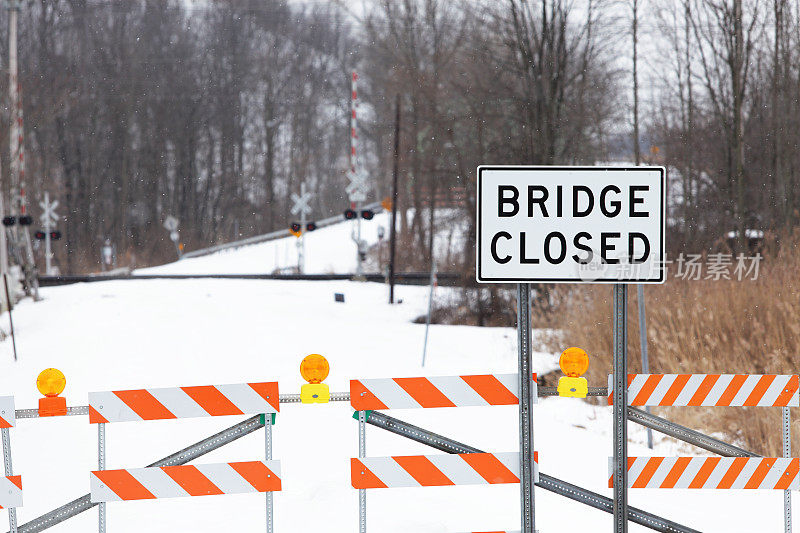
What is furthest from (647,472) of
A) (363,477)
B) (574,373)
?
(363,477)

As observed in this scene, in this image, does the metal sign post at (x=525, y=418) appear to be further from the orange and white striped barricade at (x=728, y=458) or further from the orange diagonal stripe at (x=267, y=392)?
the orange diagonal stripe at (x=267, y=392)

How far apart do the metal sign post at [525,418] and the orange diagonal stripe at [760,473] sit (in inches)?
55.6

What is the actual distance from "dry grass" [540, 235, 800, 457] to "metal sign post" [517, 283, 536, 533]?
435cm

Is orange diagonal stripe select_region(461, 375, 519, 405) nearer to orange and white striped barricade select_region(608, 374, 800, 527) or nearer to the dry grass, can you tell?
orange and white striped barricade select_region(608, 374, 800, 527)

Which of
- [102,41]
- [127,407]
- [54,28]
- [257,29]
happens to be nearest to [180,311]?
[127,407]

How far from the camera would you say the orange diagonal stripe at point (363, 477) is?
4.96 metres

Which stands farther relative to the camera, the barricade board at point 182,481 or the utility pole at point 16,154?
the utility pole at point 16,154

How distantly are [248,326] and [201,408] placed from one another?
11978 mm

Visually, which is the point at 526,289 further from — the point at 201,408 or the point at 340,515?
the point at 340,515

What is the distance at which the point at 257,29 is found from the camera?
45.6 m

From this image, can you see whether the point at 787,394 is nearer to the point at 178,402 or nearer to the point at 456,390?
the point at 456,390

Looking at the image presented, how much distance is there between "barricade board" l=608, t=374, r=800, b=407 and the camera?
5.11 m

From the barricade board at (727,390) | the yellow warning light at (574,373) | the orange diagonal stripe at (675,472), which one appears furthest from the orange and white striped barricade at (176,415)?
the orange diagonal stripe at (675,472)

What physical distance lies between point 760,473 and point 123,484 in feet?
12.1
